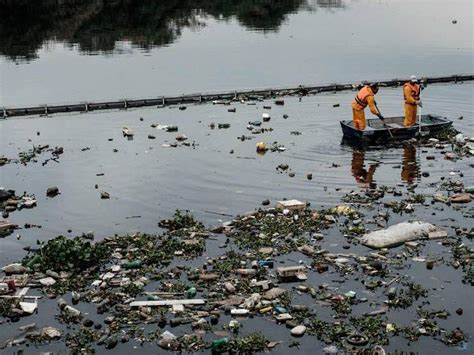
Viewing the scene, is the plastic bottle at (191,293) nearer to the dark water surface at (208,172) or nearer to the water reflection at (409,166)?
the dark water surface at (208,172)

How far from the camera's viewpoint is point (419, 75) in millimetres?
36219

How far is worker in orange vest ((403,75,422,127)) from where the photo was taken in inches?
918

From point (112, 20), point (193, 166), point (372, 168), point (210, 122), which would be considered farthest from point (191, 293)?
point (112, 20)

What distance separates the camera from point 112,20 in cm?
5725

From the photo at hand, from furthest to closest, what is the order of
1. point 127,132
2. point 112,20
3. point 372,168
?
1. point 112,20
2. point 127,132
3. point 372,168

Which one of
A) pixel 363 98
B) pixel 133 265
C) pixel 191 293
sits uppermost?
pixel 363 98

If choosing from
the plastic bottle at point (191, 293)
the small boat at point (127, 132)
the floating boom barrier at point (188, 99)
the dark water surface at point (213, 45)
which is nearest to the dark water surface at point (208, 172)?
the small boat at point (127, 132)

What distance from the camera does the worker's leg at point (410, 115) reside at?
2353 cm

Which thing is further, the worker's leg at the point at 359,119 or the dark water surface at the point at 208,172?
the worker's leg at the point at 359,119

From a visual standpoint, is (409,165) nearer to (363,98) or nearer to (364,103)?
(364,103)

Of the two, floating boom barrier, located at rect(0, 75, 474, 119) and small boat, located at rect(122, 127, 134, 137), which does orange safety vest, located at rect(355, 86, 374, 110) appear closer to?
small boat, located at rect(122, 127, 134, 137)

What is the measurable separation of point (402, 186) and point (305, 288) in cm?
689

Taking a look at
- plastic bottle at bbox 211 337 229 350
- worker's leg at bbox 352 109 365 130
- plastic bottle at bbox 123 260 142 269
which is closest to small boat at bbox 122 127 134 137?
worker's leg at bbox 352 109 365 130

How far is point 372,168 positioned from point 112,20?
40.9 metres
